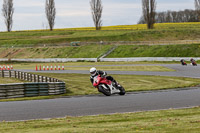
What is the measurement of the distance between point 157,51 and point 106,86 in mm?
45140

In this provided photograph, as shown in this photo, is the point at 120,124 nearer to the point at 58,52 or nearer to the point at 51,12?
the point at 58,52

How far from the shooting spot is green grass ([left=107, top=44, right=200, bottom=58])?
59884mm

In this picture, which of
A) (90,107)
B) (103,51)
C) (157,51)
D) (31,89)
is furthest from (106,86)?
(103,51)

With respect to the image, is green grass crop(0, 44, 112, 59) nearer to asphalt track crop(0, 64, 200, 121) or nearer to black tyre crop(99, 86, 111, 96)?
black tyre crop(99, 86, 111, 96)

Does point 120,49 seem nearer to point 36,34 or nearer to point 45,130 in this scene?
point 36,34

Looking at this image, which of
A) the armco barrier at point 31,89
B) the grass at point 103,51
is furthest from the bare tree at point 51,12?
the armco barrier at point 31,89

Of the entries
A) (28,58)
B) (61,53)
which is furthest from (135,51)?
(28,58)

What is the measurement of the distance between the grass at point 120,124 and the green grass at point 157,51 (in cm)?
4703

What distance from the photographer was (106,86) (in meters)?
19.2

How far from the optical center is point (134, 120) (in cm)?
1148

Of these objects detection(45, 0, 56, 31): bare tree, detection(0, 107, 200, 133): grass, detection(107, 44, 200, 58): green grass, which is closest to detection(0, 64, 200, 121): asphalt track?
detection(0, 107, 200, 133): grass

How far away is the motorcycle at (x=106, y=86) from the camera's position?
61.6ft

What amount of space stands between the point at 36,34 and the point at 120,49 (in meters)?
46.9

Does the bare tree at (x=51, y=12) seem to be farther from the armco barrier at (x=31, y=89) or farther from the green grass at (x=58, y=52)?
the armco barrier at (x=31, y=89)
